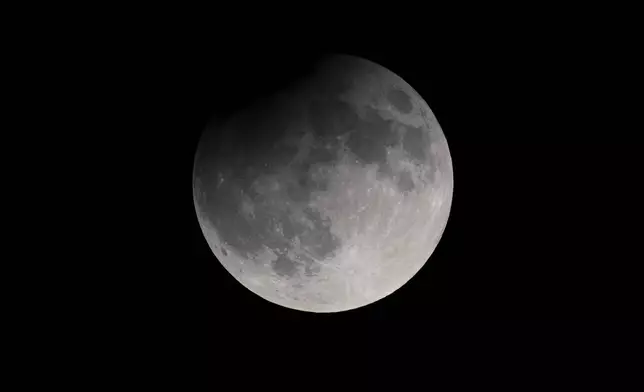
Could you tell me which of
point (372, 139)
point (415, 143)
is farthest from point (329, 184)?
point (415, 143)

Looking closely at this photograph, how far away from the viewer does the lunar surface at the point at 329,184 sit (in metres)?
2.84

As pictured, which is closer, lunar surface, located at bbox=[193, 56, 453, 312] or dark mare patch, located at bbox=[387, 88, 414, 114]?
lunar surface, located at bbox=[193, 56, 453, 312]

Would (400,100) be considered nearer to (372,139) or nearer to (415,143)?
(415,143)

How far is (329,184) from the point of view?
2.81 metres

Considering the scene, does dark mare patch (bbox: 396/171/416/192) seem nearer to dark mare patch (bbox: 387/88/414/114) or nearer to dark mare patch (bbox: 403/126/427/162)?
dark mare patch (bbox: 403/126/427/162)

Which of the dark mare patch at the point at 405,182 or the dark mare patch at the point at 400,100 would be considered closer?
the dark mare patch at the point at 405,182

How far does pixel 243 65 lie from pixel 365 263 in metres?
1.23

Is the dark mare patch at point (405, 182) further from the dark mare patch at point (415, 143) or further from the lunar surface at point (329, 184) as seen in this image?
the dark mare patch at point (415, 143)

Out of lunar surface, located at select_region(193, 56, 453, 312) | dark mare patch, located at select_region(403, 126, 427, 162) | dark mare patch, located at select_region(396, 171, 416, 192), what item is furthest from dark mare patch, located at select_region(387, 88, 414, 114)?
dark mare patch, located at select_region(396, 171, 416, 192)

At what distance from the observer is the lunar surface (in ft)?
9.31

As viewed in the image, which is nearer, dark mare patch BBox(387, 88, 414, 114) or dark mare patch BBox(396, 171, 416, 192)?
dark mare patch BBox(396, 171, 416, 192)

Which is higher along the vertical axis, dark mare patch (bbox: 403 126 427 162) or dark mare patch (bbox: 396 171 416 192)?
dark mare patch (bbox: 403 126 427 162)

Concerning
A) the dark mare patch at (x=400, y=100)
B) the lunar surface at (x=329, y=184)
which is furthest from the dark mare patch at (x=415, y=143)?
the dark mare patch at (x=400, y=100)

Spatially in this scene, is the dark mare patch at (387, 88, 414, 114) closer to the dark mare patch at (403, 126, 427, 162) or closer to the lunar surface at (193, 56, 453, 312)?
the lunar surface at (193, 56, 453, 312)
